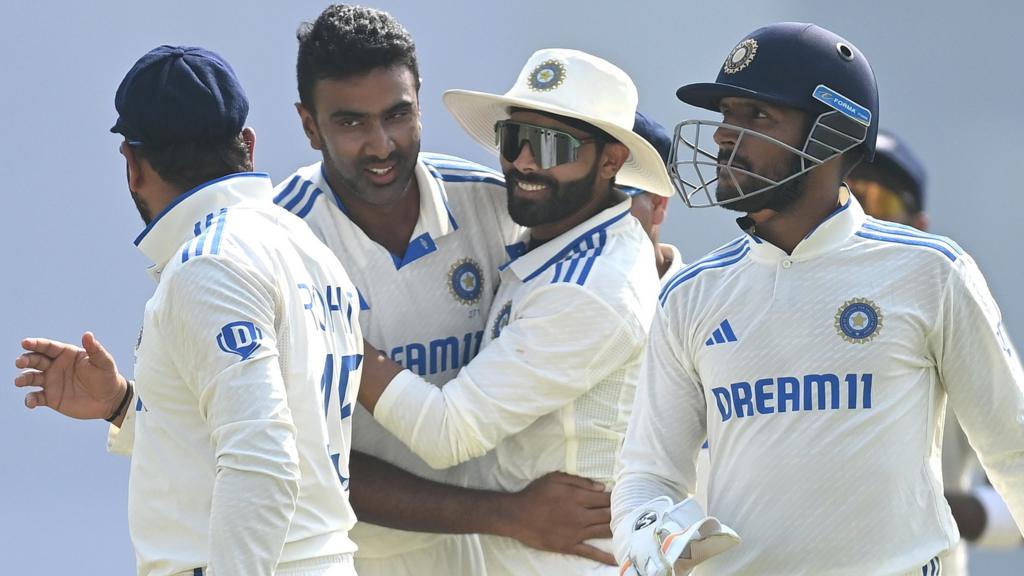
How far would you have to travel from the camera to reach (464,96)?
3.70 m

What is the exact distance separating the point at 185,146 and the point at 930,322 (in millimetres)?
1255

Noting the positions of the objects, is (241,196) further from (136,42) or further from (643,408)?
(136,42)

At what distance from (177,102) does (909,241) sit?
1.23m

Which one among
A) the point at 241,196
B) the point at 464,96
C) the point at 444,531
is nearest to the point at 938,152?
the point at 464,96

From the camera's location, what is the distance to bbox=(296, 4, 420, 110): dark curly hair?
338 cm

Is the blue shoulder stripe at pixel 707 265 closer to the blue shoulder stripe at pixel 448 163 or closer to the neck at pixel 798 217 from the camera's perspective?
the neck at pixel 798 217

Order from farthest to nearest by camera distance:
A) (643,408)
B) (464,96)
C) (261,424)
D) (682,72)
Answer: (682,72) → (464,96) → (643,408) → (261,424)

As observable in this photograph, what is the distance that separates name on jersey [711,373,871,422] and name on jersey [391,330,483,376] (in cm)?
92

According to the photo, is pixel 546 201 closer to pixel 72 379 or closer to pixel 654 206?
pixel 654 206

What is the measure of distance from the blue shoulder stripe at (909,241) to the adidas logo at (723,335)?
27 centimetres

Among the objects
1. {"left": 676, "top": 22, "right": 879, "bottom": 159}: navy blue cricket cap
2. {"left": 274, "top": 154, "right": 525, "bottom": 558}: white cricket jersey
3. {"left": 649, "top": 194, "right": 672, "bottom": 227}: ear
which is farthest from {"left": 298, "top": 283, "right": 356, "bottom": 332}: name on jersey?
{"left": 649, "top": 194, "right": 672, "bottom": 227}: ear

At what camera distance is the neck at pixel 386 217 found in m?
3.50

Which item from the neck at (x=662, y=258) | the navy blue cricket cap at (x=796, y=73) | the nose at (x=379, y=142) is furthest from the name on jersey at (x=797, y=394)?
the neck at (x=662, y=258)

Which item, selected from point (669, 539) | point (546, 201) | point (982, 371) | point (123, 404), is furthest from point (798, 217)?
point (123, 404)
